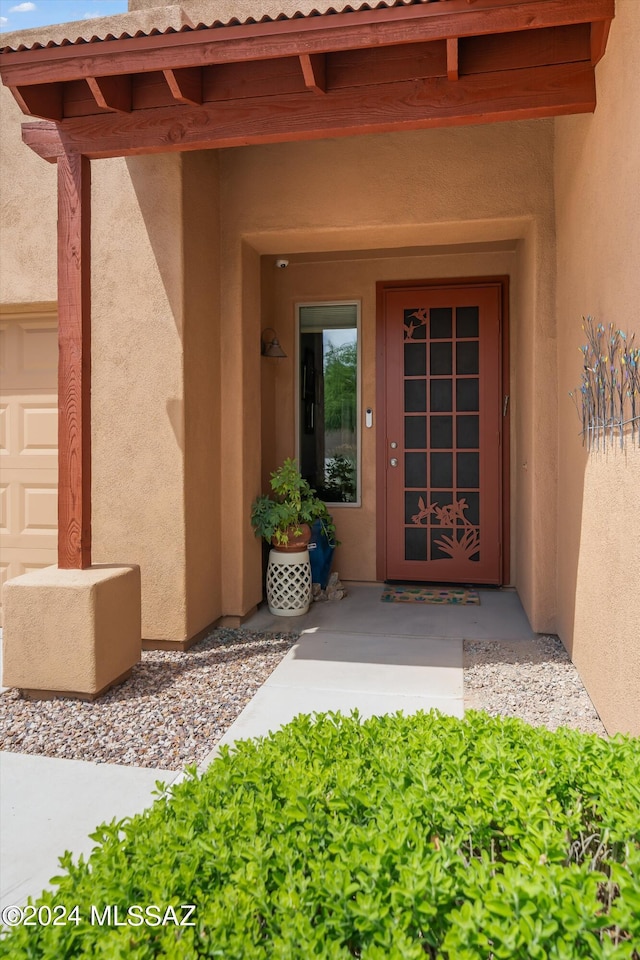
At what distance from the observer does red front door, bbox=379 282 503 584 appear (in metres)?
5.71

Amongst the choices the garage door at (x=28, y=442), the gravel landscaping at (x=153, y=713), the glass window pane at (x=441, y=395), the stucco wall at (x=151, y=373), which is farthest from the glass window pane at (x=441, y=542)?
the garage door at (x=28, y=442)

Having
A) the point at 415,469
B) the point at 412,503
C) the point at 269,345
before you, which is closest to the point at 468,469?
the point at 415,469

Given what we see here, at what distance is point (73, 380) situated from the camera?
362 cm

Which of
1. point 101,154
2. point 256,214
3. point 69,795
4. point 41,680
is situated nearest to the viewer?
point 69,795

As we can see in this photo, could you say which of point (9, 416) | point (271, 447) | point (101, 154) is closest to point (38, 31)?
point (101, 154)

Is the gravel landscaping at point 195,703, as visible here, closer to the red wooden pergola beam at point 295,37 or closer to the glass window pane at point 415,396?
the glass window pane at point 415,396

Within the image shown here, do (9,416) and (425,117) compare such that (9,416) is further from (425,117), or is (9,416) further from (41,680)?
(425,117)

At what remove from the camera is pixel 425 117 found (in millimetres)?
3258

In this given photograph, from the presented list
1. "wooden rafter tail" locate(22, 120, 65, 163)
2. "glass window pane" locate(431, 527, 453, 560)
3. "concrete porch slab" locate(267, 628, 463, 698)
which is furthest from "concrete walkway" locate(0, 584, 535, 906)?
"wooden rafter tail" locate(22, 120, 65, 163)

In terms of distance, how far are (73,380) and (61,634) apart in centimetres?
134

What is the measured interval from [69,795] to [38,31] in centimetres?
460

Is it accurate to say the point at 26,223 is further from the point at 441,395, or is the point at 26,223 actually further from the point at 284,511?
the point at 441,395

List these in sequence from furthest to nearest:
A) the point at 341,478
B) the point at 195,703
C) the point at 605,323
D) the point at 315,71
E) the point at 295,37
Answer: the point at 341,478
the point at 195,703
the point at 315,71
the point at 295,37
the point at 605,323

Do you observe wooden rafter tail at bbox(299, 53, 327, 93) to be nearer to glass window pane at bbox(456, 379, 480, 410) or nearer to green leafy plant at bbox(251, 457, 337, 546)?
green leafy plant at bbox(251, 457, 337, 546)
